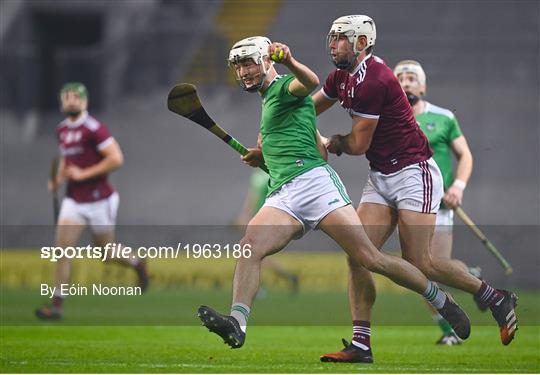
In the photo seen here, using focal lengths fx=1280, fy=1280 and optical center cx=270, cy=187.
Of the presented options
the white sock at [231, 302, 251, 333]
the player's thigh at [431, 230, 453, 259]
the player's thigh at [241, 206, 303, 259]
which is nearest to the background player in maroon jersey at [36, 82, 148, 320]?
the player's thigh at [431, 230, 453, 259]

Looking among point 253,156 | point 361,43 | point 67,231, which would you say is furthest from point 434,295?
point 67,231

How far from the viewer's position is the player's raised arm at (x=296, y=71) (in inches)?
253

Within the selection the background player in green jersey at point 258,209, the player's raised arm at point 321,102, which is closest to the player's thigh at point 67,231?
the background player in green jersey at point 258,209

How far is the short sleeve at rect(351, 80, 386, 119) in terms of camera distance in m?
6.95

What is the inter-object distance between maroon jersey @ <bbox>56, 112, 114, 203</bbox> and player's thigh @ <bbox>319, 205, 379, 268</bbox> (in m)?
4.40

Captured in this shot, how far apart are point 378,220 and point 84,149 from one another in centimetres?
429

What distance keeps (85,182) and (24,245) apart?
5208 mm

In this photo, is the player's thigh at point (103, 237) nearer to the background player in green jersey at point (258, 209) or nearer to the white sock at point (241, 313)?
the background player in green jersey at point (258, 209)

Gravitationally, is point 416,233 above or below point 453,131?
below

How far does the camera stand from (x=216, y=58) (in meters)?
18.0

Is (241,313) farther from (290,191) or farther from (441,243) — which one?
(441,243)

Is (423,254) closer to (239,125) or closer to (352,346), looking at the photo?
(352,346)

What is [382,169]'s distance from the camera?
23.9ft

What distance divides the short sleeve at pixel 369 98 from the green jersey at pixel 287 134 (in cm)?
27
